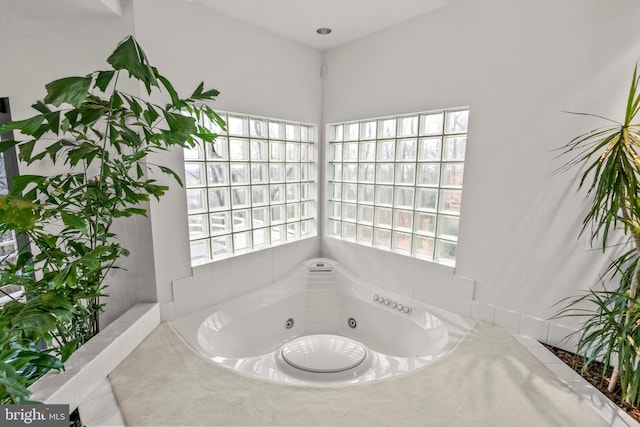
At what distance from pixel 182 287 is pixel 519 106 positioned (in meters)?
2.38

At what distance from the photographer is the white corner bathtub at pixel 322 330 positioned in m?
1.88

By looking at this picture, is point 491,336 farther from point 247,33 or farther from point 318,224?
point 247,33

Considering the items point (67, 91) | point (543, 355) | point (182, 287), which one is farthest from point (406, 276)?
point (67, 91)

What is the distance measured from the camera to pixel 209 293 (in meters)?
2.16

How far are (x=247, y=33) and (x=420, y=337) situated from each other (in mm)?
2519

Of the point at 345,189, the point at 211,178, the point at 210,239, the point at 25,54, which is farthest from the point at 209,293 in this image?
the point at 25,54

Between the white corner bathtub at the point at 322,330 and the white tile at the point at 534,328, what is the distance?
31 cm

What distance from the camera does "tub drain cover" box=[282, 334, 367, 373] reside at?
192 cm

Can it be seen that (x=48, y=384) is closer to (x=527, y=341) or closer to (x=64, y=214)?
(x=64, y=214)

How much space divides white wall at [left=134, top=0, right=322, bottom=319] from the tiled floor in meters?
0.67

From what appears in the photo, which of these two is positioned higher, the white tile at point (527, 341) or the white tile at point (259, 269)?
the white tile at point (259, 269)

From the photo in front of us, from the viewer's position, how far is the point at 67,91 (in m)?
0.93

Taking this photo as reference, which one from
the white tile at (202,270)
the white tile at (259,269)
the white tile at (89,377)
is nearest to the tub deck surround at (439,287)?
the white tile at (259,269)

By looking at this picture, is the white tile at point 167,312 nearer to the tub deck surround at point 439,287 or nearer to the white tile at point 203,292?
the white tile at point 203,292
